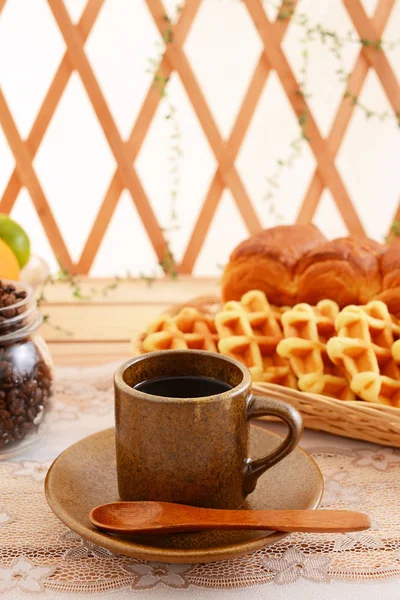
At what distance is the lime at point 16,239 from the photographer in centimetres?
88

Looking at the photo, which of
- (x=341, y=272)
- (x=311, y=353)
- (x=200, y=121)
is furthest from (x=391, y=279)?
(x=200, y=121)

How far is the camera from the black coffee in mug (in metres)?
0.47

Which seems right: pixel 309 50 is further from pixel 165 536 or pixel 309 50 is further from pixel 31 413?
pixel 165 536

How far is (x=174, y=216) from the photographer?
1.34 m

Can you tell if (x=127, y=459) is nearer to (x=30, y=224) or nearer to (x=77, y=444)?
(x=77, y=444)

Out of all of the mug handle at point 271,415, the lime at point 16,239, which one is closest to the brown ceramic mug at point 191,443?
the mug handle at point 271,415

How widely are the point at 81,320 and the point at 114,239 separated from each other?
58 centimetres

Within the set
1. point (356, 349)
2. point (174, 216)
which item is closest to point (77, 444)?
point (356, 349)

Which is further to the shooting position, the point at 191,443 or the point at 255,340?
the point at 255,340

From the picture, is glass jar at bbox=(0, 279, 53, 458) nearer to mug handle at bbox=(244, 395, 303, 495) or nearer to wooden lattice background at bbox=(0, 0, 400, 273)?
mug handle at bbox=(244, 395, 303, 495)

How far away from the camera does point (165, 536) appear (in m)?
0.42

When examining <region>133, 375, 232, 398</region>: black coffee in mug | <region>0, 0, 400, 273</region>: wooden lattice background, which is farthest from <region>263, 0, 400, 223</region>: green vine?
<region>133, 375, 232, 398</region>: black coffee in mug

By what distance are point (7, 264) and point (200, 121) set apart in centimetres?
62

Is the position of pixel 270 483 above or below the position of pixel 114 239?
above
